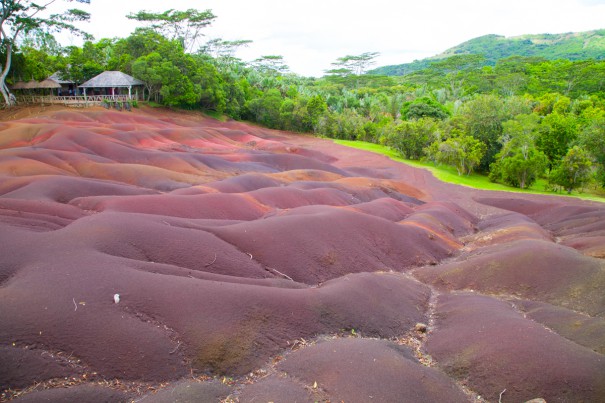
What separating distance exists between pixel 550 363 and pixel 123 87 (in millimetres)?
60854

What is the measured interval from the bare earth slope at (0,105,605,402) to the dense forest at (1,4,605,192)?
54.0ft

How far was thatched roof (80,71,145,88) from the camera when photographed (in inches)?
2254

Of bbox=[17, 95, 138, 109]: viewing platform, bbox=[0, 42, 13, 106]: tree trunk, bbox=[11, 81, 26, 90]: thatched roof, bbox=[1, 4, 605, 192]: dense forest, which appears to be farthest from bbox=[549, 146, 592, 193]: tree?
bbox=[11, 81, 26, 90]: thatched roof

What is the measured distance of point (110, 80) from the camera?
58125mm

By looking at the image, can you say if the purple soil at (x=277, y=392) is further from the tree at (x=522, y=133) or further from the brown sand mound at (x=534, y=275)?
the tree at (x=522, y=133)

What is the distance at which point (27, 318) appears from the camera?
35.0ft

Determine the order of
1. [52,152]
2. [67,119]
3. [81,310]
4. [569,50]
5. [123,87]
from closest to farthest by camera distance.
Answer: [81,310] < [52,152] < [67,119] < [123,87] < [569,50]

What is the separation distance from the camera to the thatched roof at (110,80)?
57.2m

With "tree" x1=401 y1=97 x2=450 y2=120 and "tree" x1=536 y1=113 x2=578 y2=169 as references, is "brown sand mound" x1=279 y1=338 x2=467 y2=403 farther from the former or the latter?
"tree" x1=401 y1=97 x2=450 y2=120

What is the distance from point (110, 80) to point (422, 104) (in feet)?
A: 143

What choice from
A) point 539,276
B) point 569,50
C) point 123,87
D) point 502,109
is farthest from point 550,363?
point 569,50

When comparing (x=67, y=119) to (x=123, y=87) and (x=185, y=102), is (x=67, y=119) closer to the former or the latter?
(x=123, y=87)

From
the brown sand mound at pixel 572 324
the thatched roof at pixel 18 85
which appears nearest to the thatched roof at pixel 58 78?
the thatched roof at pixel 18 85

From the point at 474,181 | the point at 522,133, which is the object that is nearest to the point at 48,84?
the point at 474,181
